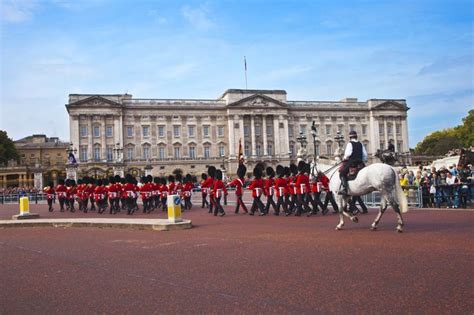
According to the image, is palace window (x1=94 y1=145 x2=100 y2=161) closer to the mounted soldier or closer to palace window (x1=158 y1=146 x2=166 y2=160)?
palace window (x1=158 y1=146 x2=166 y2=160)

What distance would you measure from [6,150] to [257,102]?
4497 cm

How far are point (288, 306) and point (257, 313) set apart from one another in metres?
0.42

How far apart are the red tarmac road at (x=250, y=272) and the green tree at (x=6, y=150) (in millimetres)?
76288

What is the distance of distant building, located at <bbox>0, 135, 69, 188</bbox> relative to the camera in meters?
77.4

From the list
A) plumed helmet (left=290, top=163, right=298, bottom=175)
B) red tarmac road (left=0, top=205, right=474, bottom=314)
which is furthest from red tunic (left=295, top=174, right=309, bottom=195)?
red tarmac road (left=0, top=205, right=474, bottom=314)

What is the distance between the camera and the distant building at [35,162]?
77375 millimetres

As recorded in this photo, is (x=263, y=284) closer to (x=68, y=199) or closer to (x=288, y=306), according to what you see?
(x=288, y=306)

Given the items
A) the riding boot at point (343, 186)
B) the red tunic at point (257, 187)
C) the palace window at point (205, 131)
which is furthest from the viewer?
the palace window at point (205, 131)

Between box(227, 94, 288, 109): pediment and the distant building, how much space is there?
33019 mm

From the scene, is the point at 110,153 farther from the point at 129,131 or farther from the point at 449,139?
the point at 449,139

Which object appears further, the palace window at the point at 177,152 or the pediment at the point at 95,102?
the palace window at the point at 177,152

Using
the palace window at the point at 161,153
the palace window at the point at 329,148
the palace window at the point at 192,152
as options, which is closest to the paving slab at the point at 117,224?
the palace window at the point at 161,153

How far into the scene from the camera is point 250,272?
23.5 feet

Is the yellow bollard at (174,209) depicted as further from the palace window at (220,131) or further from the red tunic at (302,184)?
the palace window at (220,131)
